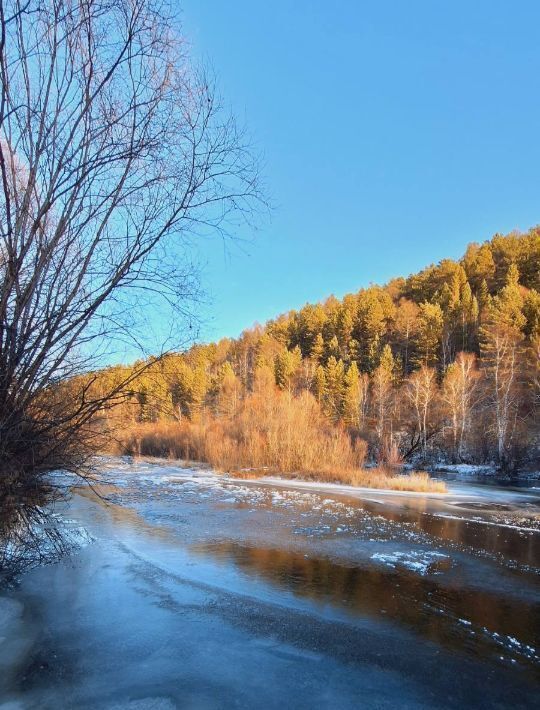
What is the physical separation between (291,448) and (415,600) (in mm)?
17886

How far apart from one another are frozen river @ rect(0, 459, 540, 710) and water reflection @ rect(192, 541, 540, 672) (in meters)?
0.03

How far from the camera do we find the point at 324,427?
1038 inches

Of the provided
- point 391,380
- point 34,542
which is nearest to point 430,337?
point 391,380

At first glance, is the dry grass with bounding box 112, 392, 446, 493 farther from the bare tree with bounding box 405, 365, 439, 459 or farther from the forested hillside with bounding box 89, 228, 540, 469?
the bare tree with bounding box 405, 365, 439, 459

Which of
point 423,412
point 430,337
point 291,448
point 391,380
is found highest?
point 430,337

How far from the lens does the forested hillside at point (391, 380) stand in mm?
24391

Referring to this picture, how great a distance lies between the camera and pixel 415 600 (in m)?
6.16

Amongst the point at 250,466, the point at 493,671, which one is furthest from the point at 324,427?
the point at 493,671

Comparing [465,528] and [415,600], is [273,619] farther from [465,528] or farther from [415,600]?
[465,528]

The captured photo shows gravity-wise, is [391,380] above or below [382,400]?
above

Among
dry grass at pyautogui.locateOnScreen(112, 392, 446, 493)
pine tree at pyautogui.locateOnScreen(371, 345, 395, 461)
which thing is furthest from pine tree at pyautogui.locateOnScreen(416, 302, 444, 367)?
dry grass at pyautogui.locateOnScreen(112, 392, 446, 493)

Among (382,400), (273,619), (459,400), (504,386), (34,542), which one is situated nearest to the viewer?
(34,542)

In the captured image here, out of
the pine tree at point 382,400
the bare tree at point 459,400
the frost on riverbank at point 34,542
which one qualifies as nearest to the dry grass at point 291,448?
the frost on riverbank at point 34,542

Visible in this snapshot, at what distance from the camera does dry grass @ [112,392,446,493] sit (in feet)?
70.5
